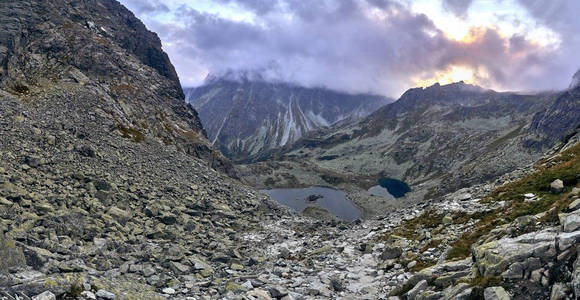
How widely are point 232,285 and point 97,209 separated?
2051cm

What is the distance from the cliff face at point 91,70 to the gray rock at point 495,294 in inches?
2444

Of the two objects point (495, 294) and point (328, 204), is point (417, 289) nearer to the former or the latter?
point (495, 294)

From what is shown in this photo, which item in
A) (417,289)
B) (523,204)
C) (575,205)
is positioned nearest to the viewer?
(575,205)

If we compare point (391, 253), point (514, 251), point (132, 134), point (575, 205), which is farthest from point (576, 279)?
point (132, 134)

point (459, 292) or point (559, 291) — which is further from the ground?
point (559, 291)

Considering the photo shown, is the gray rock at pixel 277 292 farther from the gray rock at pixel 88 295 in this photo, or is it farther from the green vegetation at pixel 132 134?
the green vegetation at pixel 132 134

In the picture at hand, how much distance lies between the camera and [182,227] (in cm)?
4044

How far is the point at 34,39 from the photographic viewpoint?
78438 millimetres

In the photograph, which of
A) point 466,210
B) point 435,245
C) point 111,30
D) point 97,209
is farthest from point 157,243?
point 111,30

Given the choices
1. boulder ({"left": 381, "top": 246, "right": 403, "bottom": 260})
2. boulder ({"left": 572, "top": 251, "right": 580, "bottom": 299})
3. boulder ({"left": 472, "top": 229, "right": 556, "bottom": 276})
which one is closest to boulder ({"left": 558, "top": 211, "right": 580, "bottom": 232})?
boulder ({"left": 472, "top": 229, "right": 556, "bottom": 276})

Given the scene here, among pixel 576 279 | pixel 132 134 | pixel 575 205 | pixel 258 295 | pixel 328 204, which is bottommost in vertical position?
pixel 258 295

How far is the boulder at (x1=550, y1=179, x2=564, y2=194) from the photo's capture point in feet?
86.2

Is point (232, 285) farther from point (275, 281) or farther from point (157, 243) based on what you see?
point (157, 243)

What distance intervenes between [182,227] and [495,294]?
111 feet
